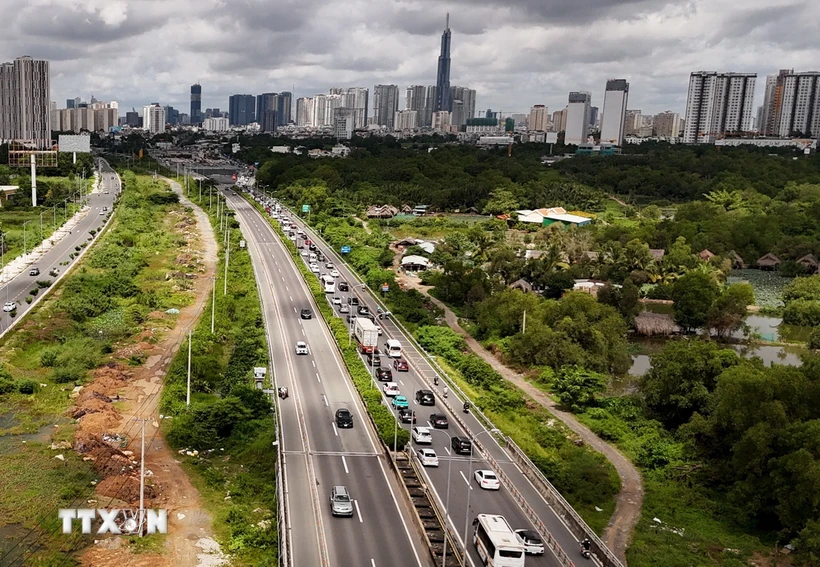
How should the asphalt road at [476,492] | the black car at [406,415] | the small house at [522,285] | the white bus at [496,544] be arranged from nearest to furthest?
the white bus at [496,544]
the asphalt road at [476,492]
the black car at [406,415]
the small house at [522,285]

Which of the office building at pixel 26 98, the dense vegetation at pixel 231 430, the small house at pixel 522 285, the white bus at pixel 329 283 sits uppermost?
the office building at pixel 26 98

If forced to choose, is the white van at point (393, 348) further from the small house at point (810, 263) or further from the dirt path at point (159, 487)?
the small house at point (810, 263)

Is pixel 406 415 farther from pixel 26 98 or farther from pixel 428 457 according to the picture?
pixel 26 98

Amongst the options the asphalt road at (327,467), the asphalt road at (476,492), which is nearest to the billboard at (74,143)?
the asphalt road at (327,467)

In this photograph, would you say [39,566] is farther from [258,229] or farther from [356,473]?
[258,229]

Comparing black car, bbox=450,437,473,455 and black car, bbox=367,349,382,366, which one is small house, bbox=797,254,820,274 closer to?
black car, bbox=367,349,382,366

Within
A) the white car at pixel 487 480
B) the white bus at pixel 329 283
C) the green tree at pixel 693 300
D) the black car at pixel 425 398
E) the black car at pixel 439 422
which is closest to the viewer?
the white car at pixel 487 480

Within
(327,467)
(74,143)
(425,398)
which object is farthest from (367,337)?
(74,143)

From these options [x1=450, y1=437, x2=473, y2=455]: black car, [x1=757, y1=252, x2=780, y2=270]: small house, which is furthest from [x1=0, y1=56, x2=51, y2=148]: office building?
[x1=450, y1=437, x2=473, y2=455]: black car
